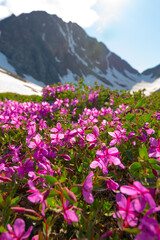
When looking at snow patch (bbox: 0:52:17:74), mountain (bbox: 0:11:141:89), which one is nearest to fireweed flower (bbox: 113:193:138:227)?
mountain (bbox: 0:11:141:89)

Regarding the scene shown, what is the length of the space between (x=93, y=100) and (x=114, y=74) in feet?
455

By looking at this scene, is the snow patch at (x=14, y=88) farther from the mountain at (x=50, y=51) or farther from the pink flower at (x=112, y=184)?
the mountain at (x=50, y=51)

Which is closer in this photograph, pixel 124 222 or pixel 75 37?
pixel 124 222

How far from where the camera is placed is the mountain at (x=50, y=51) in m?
86.2

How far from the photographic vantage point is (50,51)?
10238 centimetres

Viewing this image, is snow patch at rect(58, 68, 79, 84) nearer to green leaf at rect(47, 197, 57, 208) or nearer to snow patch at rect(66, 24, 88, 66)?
snow patch at rect(66, 24, 88, 66)

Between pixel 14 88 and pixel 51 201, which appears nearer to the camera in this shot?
pixel 51 201

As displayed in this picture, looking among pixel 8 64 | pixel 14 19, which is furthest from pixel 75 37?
pixel 8 64

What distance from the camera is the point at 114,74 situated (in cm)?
13812

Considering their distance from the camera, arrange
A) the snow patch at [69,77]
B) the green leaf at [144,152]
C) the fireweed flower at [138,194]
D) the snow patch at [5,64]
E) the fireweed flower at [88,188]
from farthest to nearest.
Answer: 1. the snow patch at [69,77]
2. the snow patch at [5,64]
3. the green leaf at [144,152]
4. the fireweed flower at [88,188]
5. the fireweed flower at [138,194]

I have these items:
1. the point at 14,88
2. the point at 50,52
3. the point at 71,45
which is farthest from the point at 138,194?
the point at 71,45

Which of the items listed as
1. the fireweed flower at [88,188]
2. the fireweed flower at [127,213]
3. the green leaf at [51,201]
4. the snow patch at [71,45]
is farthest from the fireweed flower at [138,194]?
the snow patch at [71,45]

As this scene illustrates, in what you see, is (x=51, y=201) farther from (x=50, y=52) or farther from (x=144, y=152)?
(x=50, y=52)

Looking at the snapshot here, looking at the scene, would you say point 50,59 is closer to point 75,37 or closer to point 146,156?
point 75,37
